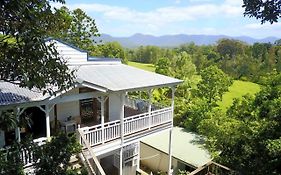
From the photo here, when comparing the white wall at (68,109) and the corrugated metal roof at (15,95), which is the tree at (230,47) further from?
the corrugated metal roof at (15,95)

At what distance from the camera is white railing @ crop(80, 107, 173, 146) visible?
1300 centimetres

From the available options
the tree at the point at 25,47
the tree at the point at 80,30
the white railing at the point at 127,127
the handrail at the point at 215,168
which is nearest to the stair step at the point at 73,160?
the white railing at the point at 127,127

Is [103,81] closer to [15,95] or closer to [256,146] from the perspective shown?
[15,95]

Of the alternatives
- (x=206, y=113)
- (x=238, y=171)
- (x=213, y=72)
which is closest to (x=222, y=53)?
(x=213, y=72)

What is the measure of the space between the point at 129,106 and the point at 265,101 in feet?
31.4

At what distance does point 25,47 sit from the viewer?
5.60m

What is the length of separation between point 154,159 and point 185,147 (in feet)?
8.51

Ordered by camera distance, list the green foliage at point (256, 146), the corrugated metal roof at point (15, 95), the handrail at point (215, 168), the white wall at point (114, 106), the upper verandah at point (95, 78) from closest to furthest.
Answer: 1. the corrugated metal roof at point (15, 95)
2. the upper verandah at point (95, 78)
3. the green foliage at point (256, 146)
4. the handrail at point (215, 168)
5. the white wall at point (114, 106)

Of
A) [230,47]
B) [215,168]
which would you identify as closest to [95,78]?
[215,168]

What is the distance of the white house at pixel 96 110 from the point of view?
1146cm

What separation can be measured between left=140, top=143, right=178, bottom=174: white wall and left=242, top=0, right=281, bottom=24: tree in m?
12.8

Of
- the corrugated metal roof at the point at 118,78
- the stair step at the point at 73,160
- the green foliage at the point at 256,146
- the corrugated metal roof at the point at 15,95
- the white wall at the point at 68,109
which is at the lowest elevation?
the stair step at the point at 73,160

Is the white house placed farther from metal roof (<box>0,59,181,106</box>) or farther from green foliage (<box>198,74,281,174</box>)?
green foliage (<box>198,74,281,174</box>)

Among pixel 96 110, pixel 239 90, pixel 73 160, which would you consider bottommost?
pixel 239 90
